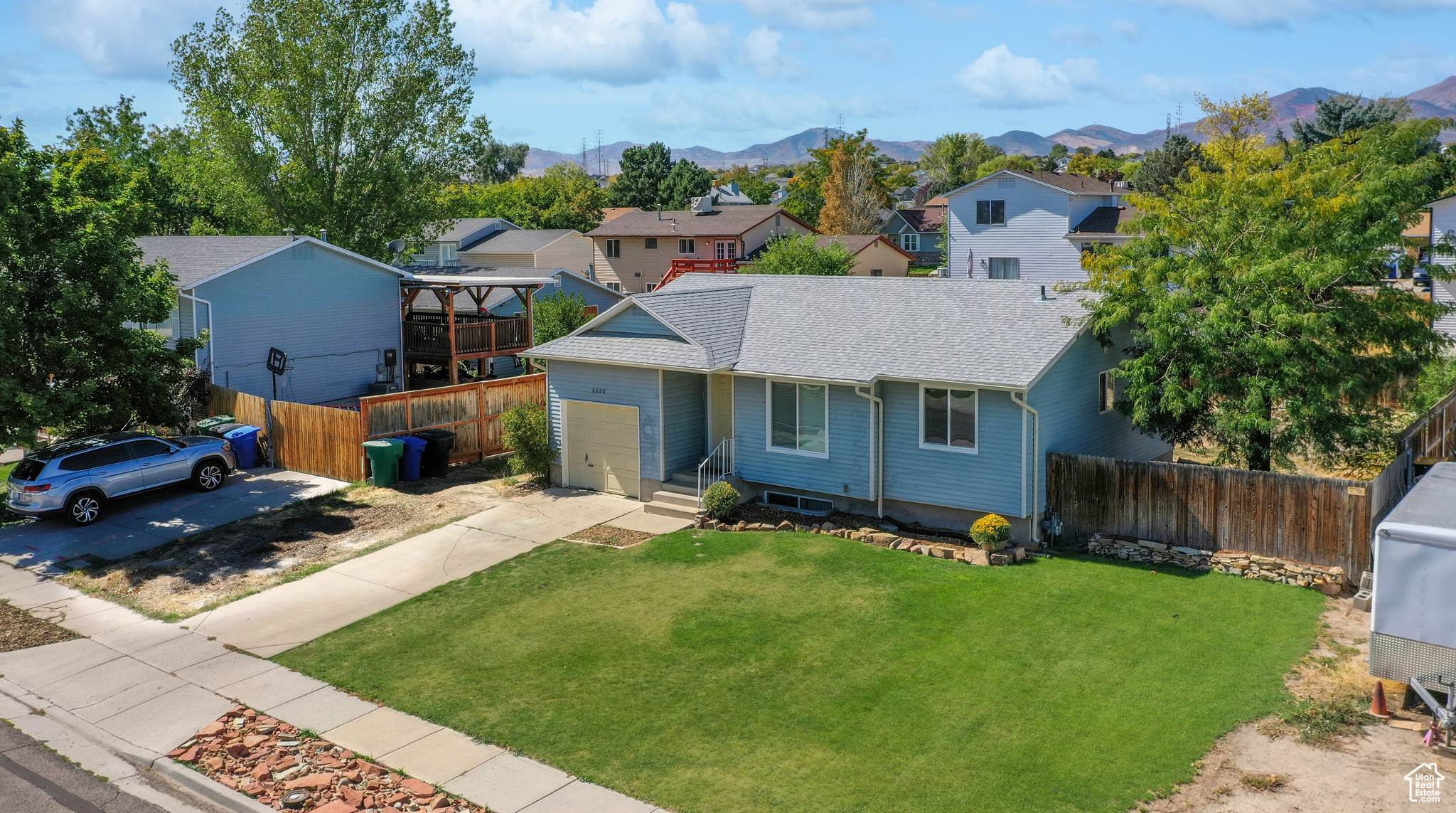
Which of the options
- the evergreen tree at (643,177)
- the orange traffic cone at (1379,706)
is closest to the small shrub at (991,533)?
the orange traffic cone at (1379,706)

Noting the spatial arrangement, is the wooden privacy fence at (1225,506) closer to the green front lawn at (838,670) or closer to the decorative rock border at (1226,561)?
the decorative rock border at (1226,561)

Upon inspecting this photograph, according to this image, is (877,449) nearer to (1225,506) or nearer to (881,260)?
(1225,506)

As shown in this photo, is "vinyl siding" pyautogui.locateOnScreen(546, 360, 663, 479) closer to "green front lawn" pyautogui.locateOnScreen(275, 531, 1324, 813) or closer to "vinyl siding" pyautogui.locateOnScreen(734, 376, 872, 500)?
"vinyl siding" pyautogui.locateOnScreen(734, 376, 872, 500)

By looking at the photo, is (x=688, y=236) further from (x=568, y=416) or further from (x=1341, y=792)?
(x=1341, y=792)

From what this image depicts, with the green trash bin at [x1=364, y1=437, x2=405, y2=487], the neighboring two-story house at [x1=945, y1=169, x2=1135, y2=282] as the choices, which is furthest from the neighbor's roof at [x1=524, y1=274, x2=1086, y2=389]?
the neighboring two-story house at [x1=945, y1=169, x2=1135, y2=282]

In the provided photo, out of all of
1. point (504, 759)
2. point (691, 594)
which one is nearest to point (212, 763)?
point (504, 759)

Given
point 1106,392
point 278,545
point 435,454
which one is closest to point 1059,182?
point 1106,392
